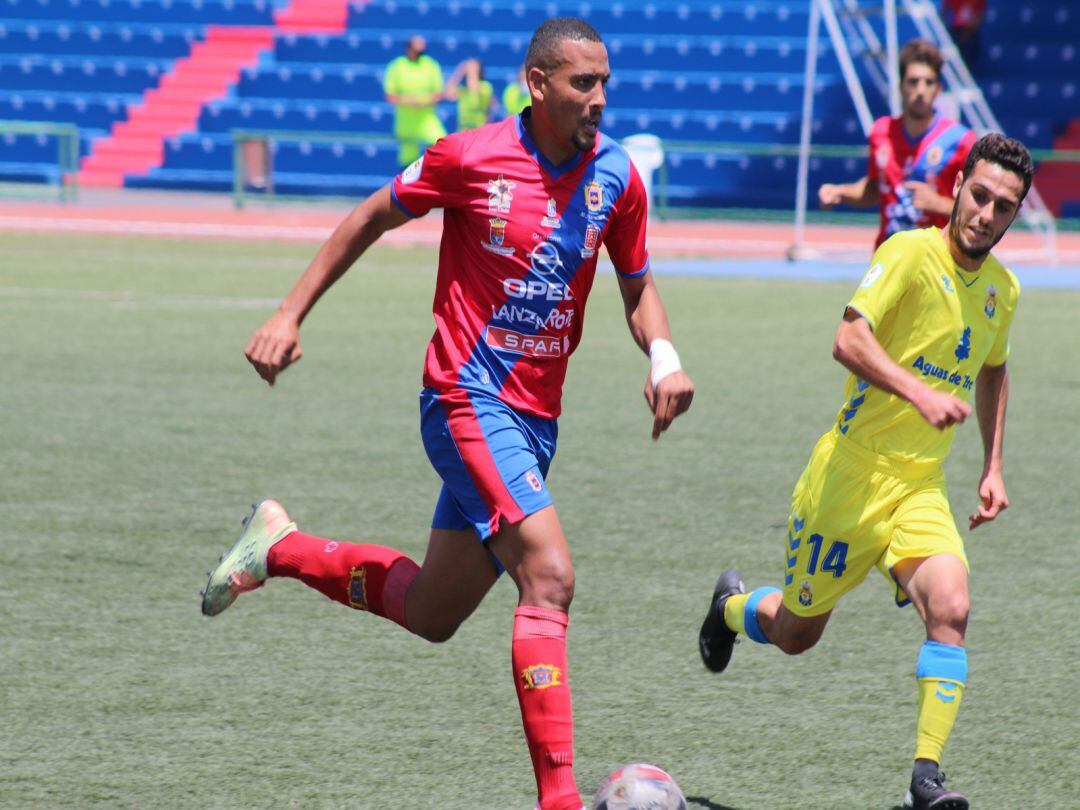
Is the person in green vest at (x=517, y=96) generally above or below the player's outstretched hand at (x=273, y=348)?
below

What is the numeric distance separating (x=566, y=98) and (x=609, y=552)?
3.05 meters

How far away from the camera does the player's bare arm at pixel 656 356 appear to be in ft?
14.4

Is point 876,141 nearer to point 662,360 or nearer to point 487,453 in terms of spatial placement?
point 662,360

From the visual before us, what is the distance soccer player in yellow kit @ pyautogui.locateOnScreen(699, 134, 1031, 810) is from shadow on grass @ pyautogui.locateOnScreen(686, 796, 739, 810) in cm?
60

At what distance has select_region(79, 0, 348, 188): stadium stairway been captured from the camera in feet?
112

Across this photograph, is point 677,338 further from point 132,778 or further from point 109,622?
point 132,778

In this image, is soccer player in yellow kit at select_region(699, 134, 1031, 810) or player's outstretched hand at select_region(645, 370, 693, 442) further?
soccer player in yellow kit at select_region(699, 134, 1031, 810)

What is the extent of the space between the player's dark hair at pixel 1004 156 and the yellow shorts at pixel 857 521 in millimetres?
788

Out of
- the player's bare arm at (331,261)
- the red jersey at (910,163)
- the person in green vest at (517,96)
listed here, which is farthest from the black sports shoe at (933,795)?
the person in green vest at (517,96)

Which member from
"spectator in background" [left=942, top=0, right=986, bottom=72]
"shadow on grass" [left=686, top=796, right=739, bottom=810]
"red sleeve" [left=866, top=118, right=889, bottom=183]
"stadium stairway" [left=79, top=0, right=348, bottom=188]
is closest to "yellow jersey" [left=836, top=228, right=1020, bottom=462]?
"shadow on grass" [left=686, top=796, right=739, bottom=810]

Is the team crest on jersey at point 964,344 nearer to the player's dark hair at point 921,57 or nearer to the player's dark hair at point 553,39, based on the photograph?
the player's dark hair at point 553,39

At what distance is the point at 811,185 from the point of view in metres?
29.0

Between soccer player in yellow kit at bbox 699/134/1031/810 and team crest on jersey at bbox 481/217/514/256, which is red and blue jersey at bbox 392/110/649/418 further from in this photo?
soccer player in yellow kit at bbox 699/134/1031/810

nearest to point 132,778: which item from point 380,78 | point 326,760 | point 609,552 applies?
point 326,760
